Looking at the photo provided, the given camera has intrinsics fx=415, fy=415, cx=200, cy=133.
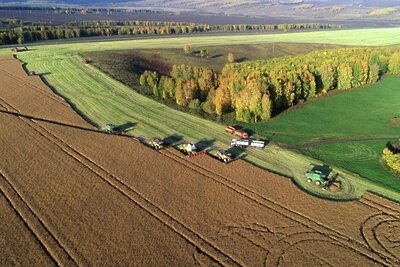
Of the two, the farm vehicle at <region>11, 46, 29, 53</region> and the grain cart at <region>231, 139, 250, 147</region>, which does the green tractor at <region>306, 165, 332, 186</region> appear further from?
the farm vehicle at <region>11, 46, 29, 53</region>

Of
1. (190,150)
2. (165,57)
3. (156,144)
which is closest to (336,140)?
(190,150)

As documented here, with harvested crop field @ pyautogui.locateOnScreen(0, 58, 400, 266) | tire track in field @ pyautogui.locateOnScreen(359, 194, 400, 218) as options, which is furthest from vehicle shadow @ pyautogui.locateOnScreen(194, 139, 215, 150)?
tire track in field @ pyautogui.locateOnScreen(359, 194, 400, 218)

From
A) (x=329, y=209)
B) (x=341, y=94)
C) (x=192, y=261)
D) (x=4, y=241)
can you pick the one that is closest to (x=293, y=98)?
(x=341, y=94)

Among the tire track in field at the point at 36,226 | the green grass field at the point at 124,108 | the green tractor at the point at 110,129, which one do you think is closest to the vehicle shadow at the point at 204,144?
the green grass field at the point at 124,108

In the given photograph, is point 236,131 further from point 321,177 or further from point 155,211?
point 155,211

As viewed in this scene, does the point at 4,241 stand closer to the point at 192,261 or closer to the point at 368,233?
the point at 192,261

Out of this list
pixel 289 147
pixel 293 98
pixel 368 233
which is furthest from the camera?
pixel 293 98

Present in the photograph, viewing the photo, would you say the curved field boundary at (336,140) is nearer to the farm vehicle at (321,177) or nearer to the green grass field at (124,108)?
the green grass field at (124,108)
